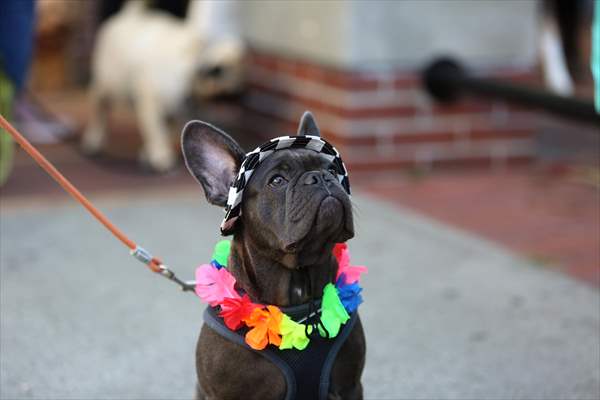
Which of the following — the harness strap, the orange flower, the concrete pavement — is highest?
the orange flower

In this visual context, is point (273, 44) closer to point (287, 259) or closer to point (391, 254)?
point (391, 254)

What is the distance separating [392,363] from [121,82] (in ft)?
13.9

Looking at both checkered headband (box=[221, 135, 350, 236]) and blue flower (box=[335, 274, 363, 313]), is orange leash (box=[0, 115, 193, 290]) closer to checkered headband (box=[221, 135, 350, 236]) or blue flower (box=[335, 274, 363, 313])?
checkered headband (box=[221, 135, 350, 236])

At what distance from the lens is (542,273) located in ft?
16.6

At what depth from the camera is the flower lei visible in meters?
2.83

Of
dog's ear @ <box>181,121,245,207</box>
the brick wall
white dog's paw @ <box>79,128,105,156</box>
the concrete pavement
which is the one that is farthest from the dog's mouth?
white dog's paw @ <box>79,128,105,156</box>

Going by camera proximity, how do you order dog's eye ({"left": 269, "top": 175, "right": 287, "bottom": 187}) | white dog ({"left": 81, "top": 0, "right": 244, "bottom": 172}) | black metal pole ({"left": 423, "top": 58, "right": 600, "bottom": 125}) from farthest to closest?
white dog ({"left": 81, "top": 0, "right": 244, "bottom": 172}) < black metal pole ({"left": 423, "top": 58, "right": 600, "bottom": 125}) < dog's eye ({"left": 269, "top": 175, "right": 287, "bottom": 187})

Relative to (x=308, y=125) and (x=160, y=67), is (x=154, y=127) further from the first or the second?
(x=308, y=125)

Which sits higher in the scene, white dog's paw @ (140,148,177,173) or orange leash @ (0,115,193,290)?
orange leash @ (0,115,193,290)

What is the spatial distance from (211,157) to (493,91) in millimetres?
3981

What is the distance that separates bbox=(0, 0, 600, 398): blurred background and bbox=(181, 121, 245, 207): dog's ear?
3095 mm

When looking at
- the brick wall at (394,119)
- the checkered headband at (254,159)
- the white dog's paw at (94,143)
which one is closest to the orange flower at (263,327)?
the checkered headband at (254,159)

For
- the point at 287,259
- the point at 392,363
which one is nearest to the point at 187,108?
the point at 392,363

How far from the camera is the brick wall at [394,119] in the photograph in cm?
686
